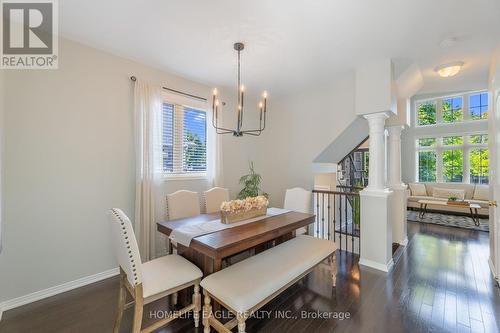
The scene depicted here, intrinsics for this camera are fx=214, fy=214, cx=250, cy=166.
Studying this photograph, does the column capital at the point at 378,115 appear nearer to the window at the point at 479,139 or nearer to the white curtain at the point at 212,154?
the white curtain at the point at 212,154

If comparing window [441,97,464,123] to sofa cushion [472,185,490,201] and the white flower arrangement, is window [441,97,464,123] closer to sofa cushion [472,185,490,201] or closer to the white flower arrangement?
sofa cushion [472,185,490,201]

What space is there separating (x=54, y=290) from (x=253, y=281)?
2.24 metres

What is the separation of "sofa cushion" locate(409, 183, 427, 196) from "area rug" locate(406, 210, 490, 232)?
0.76m

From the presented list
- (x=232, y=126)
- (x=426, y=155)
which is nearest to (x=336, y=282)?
(x=232, y=126)

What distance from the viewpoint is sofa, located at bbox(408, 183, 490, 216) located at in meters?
5.95

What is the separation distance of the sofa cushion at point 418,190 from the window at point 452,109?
2.37 m

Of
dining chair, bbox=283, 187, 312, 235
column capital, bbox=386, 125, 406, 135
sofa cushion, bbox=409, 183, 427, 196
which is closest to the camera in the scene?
dining chair, bbox=283, 187, 312, 235

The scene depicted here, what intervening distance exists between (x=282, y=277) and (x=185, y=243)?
0.88m

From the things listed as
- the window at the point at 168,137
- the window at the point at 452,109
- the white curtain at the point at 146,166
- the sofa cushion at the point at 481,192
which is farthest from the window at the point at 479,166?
the white curtain at the point at 146,166

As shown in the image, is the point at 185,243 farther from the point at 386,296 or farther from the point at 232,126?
the point at 232,126

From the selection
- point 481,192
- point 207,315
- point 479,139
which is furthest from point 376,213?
point 479,139

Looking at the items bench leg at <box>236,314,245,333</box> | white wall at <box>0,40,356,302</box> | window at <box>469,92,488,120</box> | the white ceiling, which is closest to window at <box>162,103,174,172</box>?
white wall at <box>0,40,356,302</box>

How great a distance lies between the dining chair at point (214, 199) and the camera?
309 cm

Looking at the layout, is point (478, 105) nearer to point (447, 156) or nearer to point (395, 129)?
point (447, 156)
